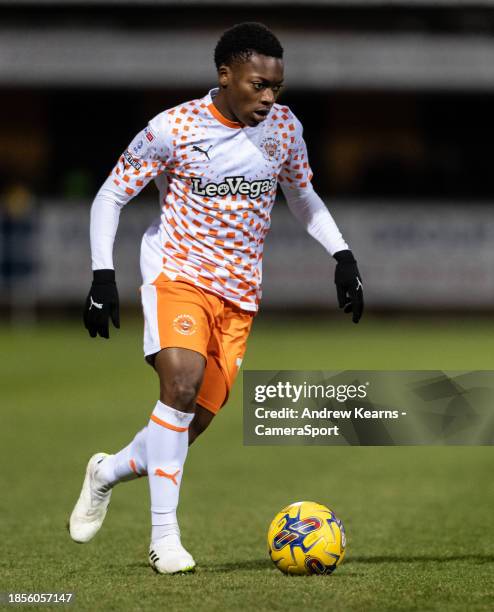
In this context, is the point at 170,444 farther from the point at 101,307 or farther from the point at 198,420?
the point at 101,307

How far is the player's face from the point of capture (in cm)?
628

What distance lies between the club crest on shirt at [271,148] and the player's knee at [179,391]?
3.66 feet

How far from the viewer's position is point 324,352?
60.9 ft

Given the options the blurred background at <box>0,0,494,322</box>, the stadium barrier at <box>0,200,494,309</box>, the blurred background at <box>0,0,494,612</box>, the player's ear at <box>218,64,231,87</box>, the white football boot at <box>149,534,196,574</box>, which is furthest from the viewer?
the blurred background at <box>0,0,494,322</box>

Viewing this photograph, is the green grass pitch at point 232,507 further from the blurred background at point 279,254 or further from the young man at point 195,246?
the young man at point 195,246

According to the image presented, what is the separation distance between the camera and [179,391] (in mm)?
6160

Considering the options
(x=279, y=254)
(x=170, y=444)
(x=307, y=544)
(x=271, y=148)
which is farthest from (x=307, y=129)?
(x=307, y=544)

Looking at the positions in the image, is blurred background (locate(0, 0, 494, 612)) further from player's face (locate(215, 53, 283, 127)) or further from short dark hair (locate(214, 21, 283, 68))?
short dark hair (locate(214, 21, 283, 68))

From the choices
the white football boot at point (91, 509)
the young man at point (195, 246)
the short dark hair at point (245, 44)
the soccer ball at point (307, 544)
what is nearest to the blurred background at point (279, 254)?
the white football boot at point (91, 509)

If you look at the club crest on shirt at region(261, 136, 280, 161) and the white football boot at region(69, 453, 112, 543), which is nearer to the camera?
the club crest on shirt at region(261, 136, 280, 161)

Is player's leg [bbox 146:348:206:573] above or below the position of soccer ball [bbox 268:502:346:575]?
above

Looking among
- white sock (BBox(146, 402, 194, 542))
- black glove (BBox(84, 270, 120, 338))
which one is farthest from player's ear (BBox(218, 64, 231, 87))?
white sock (BBox(146, 402, 194, 542))

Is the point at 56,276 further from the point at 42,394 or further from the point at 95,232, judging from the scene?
the point at 95,232

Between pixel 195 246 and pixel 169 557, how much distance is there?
1.39 metres
